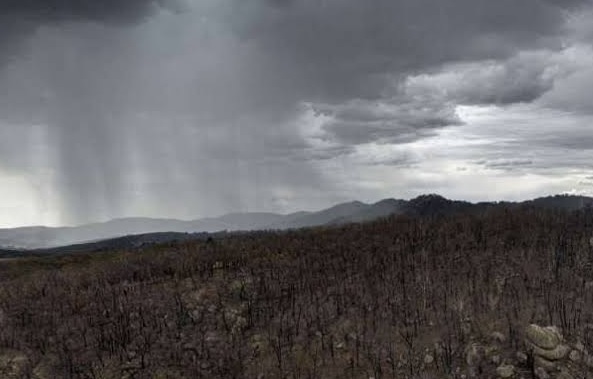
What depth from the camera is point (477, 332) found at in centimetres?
1308

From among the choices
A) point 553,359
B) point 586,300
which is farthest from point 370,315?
point 586,300

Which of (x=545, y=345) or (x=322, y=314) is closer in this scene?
(x=545, y=345)

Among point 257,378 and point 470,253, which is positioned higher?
point 470,253

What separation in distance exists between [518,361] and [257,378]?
7.20 m

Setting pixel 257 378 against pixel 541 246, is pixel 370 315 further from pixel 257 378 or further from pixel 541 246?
pixel 541 246

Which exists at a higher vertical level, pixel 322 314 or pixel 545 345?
pixel 322 314

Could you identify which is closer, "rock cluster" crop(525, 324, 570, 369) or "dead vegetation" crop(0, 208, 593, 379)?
"rock cluster" crop(525, 324, 570, 369)

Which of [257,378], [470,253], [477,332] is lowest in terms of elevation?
[257,378]

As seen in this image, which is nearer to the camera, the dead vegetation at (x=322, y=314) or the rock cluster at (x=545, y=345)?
the rock cluster at (x=545, y=345)

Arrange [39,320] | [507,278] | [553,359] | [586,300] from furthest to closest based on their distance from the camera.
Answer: [39,320] → [507,278] → [586,300] → [553,359]

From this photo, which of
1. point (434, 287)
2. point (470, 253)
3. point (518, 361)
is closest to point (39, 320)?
point (434, 287)

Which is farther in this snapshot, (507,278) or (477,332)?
(507,278)

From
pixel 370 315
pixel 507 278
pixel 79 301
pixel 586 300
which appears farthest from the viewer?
pixel 79 301

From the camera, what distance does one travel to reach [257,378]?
42.5 feet
